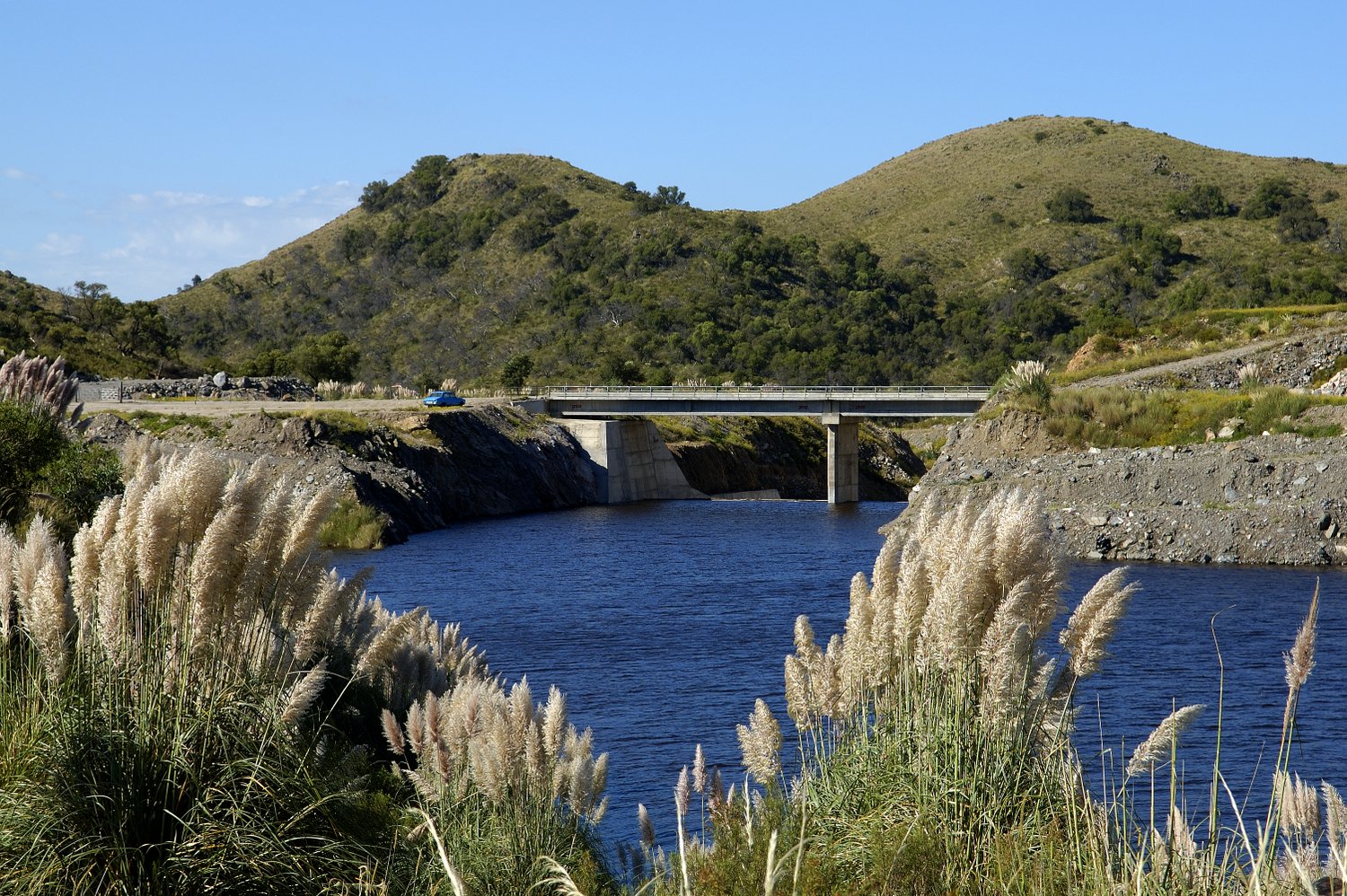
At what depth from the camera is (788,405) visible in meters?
72.7

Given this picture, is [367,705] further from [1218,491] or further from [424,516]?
[424,516]

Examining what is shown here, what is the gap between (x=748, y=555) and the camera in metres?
43.5

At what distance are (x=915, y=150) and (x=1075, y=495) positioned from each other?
472 feet

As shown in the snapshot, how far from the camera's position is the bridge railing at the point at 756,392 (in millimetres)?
68938

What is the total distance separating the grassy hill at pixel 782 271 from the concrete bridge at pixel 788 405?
873 centimetres

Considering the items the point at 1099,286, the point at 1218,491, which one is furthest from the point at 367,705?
the point at 1099,286

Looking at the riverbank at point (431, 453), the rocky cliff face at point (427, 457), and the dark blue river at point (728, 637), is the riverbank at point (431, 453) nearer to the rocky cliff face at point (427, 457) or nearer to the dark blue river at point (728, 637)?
the rocky cliff face at point (427, 457)

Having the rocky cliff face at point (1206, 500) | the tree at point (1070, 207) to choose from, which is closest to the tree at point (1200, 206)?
the tree at point (1070, 207)

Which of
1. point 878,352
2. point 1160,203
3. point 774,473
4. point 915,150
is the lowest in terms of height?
point 774,473

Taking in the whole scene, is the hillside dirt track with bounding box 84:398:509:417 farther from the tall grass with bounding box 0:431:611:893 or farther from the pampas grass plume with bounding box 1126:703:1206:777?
the pampas grass plume with bounding box 1126:703:1206:777

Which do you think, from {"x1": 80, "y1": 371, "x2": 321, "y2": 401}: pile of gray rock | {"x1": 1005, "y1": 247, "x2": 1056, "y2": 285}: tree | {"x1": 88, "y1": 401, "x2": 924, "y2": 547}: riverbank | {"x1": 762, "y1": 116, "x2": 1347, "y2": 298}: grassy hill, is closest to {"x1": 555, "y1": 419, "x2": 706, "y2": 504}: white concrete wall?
{"x1": 88, "y1": 401, "x2": 924, "y2": 547}: riverbank

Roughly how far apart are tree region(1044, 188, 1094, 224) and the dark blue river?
295 feet

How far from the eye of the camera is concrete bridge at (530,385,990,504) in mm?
71188

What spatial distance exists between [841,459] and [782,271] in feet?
172
